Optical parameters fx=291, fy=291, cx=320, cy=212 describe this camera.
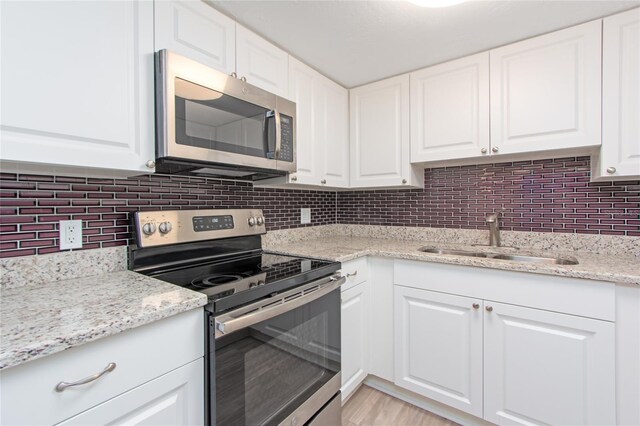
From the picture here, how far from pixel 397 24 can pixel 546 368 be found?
181 centimetres

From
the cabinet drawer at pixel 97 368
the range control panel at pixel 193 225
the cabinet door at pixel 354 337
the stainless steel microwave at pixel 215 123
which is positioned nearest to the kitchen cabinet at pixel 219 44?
the stainless steel microwave at pixel 215 123

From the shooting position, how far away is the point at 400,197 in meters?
2.38

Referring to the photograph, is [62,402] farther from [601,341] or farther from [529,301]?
[601,341]

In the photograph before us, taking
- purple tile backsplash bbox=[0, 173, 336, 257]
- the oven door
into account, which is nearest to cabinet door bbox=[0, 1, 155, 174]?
purple tile backsplash bbox=[0, 173, 336, 257]

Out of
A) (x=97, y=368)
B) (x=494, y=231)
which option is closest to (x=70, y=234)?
(x=97, y=368)

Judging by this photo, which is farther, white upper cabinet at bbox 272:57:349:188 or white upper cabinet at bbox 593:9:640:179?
white upper cabinet at bbox 272:57:349:188

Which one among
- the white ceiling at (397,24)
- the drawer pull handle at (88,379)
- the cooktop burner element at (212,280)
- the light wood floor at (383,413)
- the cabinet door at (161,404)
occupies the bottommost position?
the light wood floor at (383,413)

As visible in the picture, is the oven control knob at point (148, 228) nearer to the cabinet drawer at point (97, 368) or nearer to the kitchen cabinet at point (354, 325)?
the cabinet drawer at point (97, 368)

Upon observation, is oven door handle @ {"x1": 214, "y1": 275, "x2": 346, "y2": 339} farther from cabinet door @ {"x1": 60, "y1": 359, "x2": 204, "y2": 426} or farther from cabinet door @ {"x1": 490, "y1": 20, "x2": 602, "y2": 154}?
cabinet door @ {"x1": 490, "y1": 20, "x2": 602, "y2": 154}

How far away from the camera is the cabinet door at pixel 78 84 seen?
2.75 feet

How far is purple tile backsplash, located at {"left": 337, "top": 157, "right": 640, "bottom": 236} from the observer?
5.40 feet

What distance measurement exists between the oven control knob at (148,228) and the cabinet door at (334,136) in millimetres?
1067

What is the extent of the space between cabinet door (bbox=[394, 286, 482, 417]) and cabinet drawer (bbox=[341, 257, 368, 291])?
0.70 feet

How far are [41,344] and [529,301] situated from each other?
176 centimetres
